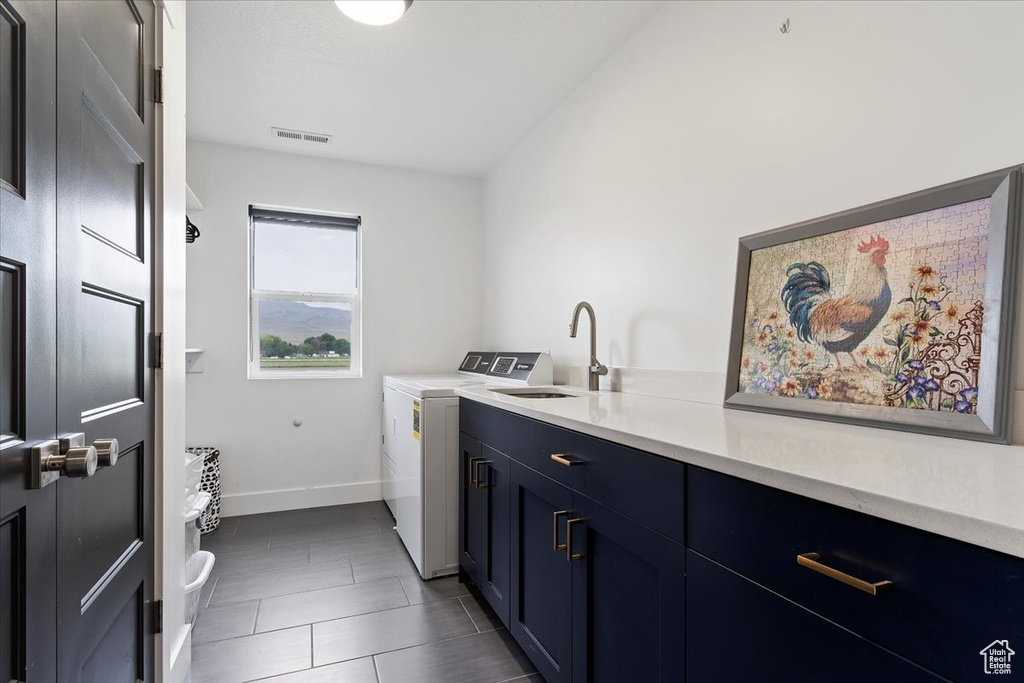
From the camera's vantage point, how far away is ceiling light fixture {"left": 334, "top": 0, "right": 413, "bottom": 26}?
72.5 inches

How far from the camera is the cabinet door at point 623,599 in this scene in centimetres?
99

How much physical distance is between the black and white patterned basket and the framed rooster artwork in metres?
3.09

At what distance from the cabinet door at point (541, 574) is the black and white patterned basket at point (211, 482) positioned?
7.52 ft

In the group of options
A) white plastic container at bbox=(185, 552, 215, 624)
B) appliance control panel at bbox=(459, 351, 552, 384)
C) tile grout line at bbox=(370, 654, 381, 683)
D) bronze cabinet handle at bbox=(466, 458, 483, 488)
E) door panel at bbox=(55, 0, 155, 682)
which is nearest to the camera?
door panel at bbox=(55, 0, 155, 682)

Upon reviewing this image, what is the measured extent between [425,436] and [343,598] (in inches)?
31.1

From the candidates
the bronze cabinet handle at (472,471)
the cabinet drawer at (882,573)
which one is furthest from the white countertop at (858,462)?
the bronze cabinet handle at (472,471)

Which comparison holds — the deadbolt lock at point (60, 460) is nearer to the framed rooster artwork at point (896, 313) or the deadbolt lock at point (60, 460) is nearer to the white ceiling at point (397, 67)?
the framed rooster artwork at point (896, 313)

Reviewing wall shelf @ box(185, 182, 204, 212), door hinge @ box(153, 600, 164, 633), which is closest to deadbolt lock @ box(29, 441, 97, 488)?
door hinge @ box(153, 600, 164, 633)

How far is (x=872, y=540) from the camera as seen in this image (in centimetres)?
65

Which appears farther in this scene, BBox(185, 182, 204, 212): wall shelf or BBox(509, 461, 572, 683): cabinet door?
BBox(185, 182, 204, 212): wall shelf

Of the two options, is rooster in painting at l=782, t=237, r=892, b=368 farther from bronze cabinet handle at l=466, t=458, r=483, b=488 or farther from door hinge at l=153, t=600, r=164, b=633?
door hinge at l=153, t=600, r=164, b=633

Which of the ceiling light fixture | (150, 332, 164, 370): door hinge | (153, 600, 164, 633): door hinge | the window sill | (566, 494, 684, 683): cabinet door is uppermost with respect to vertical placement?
the ceiling light fixture

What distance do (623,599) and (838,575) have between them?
612mm

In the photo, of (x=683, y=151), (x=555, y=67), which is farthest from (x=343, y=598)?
(x=555, y=67)
